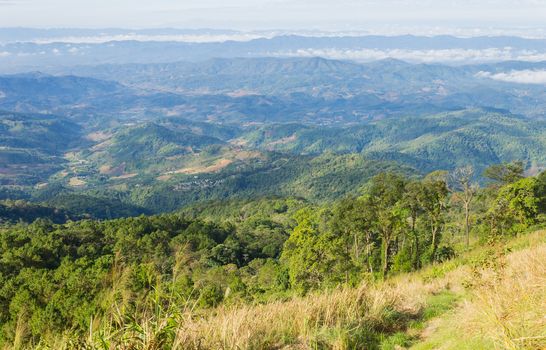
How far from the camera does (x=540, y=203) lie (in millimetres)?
35438

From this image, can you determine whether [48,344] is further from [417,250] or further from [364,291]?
[417,250]

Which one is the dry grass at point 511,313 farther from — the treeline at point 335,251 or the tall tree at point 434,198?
the tall tree at point 434,198

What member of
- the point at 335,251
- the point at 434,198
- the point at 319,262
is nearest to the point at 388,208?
the point at 434,198

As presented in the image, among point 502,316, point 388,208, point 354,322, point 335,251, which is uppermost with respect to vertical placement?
point 502,316

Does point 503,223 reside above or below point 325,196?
above

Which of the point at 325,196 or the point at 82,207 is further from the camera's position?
the point at 325,196

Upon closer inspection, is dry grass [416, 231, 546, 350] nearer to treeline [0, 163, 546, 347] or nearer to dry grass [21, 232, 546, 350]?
dry grass [21, 232, 546, 350]

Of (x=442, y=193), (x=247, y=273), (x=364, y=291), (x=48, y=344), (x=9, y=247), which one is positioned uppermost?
(x=48, y=344)

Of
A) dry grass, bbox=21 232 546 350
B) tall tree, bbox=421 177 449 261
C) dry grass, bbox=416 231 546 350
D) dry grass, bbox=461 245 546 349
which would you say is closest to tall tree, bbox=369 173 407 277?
tall tree, bbox=421 177 449 261

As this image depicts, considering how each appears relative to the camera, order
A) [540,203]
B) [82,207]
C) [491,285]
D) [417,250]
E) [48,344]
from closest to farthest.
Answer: [48,344] < [491,285] < [417,250] < [540,203] < [82,207]

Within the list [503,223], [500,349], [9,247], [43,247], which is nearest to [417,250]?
[503,223]

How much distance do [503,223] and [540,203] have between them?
4852mm

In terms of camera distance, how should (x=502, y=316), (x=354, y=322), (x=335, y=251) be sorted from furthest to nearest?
1. (x=335, y=251)
2. (x=354, y=322)
3. (x=502, y=316)

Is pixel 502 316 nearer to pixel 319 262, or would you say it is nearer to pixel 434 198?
pixel 319 262
